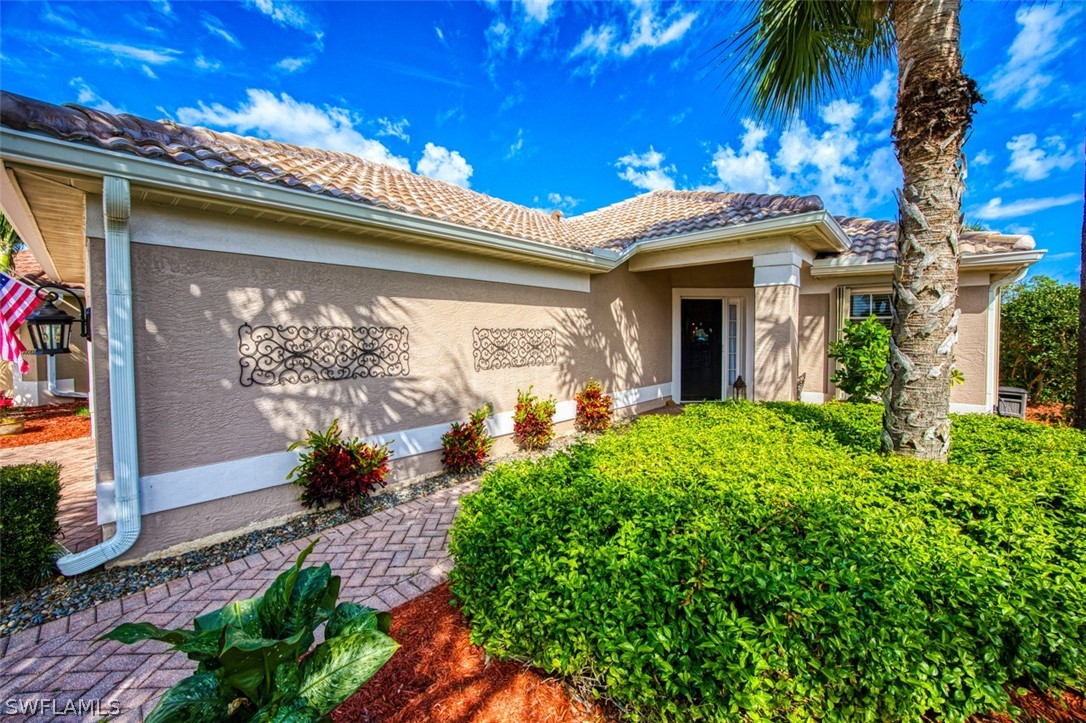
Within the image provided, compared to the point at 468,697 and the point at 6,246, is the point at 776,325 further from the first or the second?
the point at 6,246

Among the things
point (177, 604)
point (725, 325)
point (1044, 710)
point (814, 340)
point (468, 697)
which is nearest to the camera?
point (1044, 710)

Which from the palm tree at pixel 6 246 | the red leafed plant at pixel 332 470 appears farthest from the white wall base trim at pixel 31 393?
the red leafed plant at pixel 332 470

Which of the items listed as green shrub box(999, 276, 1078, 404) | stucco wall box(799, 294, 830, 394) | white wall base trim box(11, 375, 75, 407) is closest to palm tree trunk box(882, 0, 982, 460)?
stucco wall box(799, 294, 830, 394)

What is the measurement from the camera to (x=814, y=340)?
9.73 m

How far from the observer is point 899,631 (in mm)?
1755

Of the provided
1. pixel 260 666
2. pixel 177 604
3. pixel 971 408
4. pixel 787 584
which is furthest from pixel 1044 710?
pixel 971 408

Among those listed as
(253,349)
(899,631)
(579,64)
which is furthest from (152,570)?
(579,64)

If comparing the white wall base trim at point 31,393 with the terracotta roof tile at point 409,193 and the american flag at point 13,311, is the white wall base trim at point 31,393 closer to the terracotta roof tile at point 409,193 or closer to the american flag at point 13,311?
the american flag at point 13,311

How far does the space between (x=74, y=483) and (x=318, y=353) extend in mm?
4749

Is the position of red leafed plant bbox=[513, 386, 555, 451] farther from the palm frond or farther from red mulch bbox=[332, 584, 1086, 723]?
the palm frond

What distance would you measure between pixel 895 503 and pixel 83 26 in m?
8.75

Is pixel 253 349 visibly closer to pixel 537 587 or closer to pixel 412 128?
pixel 537 587

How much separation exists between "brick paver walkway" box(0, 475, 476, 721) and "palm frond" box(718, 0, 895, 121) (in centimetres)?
674

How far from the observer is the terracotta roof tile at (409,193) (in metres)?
3.58
